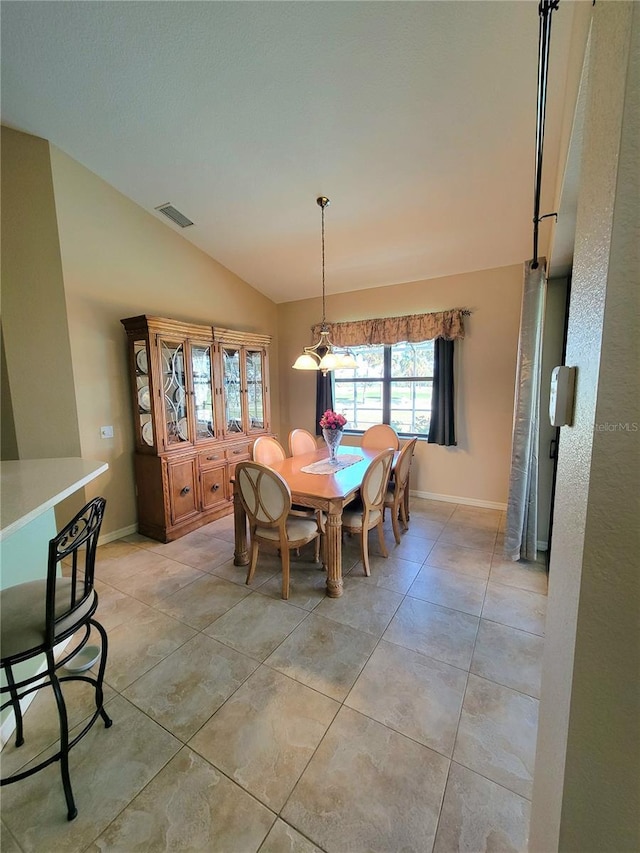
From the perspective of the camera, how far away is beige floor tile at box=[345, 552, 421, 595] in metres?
2.56

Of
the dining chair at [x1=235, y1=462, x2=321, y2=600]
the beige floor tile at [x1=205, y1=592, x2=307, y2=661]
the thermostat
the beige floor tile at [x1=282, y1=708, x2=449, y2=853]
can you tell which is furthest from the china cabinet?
the thermostat

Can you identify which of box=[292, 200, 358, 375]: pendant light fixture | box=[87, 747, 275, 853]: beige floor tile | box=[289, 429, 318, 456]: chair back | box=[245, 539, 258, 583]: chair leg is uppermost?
box=[292, 200, 358, 375]: pendant light fixture

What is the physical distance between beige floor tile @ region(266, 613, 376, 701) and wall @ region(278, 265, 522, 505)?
104 inches

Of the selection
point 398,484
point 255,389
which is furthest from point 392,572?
point 255,389

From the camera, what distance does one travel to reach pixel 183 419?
11.6ft

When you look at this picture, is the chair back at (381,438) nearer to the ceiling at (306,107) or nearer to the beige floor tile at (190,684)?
the ceiling at (306,107)

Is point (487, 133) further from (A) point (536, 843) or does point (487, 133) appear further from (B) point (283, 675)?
(B) point (283, 675)

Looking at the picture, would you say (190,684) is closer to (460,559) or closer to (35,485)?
(35,485)

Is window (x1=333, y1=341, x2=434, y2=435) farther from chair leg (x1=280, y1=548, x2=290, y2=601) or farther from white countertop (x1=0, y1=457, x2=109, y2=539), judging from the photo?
white countertop (x1=0, y1=457, x2=109, y2=539)

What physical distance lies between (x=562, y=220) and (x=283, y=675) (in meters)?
2.90

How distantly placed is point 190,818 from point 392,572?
185cm

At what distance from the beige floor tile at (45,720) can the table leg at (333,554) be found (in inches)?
52.6

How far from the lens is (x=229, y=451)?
396cm

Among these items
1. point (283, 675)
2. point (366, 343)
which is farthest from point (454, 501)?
point (283, 675)
